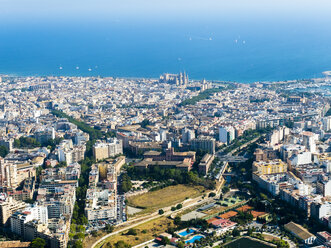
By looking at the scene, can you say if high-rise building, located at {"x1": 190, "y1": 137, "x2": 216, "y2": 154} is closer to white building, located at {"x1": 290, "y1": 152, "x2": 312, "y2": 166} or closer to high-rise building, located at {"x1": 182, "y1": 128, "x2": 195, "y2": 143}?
high-rise building, located at {"x1": 182, "y1": 128, "x2": 195, "y2": 143}

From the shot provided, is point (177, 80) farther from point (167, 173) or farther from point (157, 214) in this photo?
point (157, 214)

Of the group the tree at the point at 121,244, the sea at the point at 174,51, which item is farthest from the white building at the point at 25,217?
the sea at the point at 174,51

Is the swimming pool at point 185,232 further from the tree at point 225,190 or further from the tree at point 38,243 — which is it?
the tree at point 38,243

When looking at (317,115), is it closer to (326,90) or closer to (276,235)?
(326,90)

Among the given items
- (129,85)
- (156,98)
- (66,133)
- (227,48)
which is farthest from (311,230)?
(227,48)

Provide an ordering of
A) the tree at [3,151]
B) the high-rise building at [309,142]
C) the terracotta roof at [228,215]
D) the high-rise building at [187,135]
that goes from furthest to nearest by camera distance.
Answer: the high-rise building at [187,135] < the tree at [3,151] < the high-rise building at [309,142] < the terracotta roof at [228,215]

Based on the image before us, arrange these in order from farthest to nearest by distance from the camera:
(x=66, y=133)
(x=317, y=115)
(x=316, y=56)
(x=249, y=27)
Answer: (x=249, y=27), (x=316, y=56), (x=317, y=115), (x=66, y=133)

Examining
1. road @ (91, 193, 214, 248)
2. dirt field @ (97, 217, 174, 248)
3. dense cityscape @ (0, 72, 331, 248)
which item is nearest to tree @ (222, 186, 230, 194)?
dense cityscape @ (0, 72, 331, 248)
